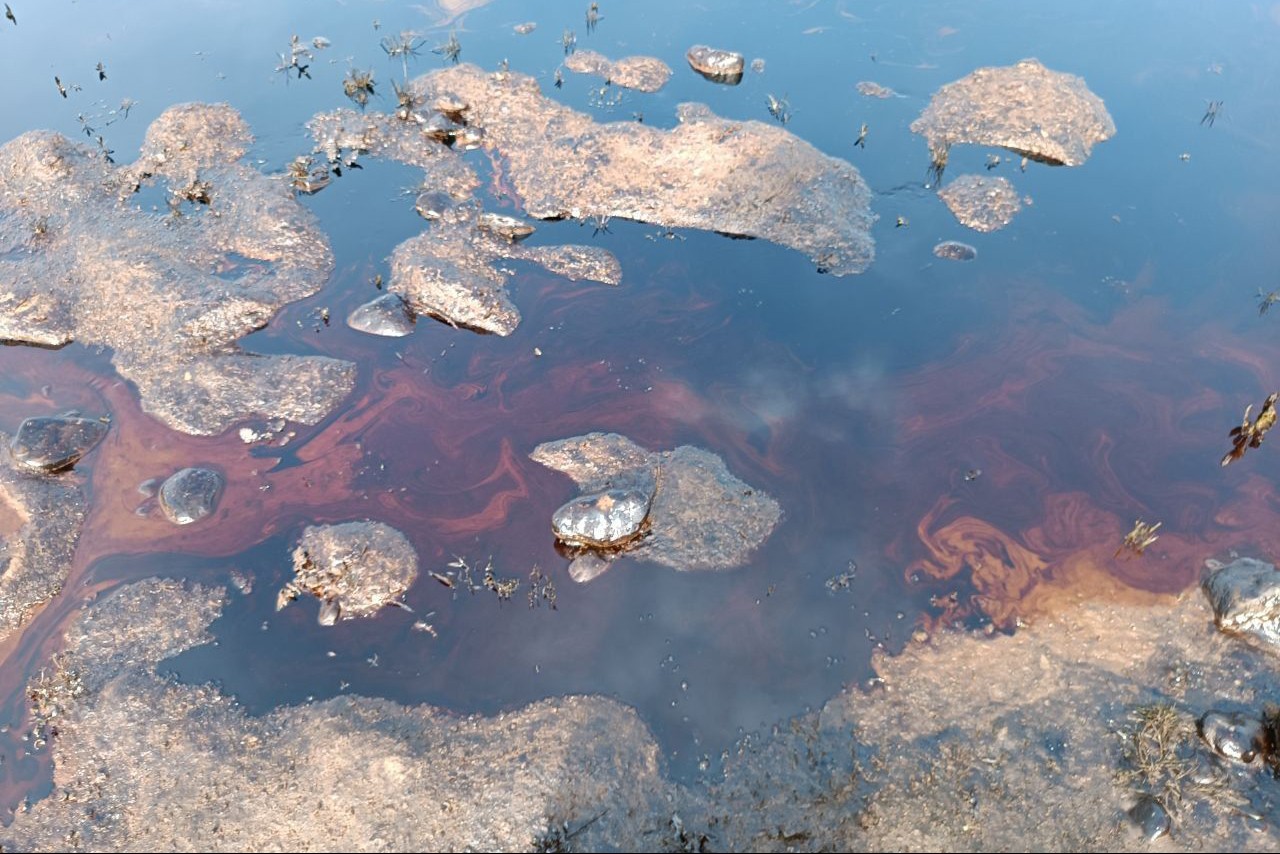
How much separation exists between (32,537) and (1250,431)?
1488 cm

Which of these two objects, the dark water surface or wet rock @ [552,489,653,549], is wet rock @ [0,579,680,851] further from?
wet rock @ [552,489,653,549]

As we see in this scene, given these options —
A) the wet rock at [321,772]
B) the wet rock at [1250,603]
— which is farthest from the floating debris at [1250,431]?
the wet rock at [321,772]

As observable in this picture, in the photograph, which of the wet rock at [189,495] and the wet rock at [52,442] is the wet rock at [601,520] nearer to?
the wet rock at [189,495]

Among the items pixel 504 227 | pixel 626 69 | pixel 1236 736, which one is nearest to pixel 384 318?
pixel 504 227

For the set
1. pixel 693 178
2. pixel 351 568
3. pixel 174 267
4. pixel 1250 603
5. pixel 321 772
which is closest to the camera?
pixel 321 772

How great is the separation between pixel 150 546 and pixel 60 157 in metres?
9.23

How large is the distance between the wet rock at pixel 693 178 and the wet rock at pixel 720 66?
175 cm

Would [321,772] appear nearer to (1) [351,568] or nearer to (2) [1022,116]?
(1) [351,568]

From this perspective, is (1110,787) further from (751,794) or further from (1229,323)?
(1229,323)

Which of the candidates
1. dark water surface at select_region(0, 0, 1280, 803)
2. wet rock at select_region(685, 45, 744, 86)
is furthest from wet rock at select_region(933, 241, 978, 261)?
wet rock at select_region(685, 45, 744, 86)

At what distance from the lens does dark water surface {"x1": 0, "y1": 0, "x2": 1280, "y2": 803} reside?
25.4ft

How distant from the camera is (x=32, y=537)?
27.9 feet

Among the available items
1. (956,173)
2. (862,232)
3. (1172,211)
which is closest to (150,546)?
(862,232)

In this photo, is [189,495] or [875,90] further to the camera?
[875,90]
